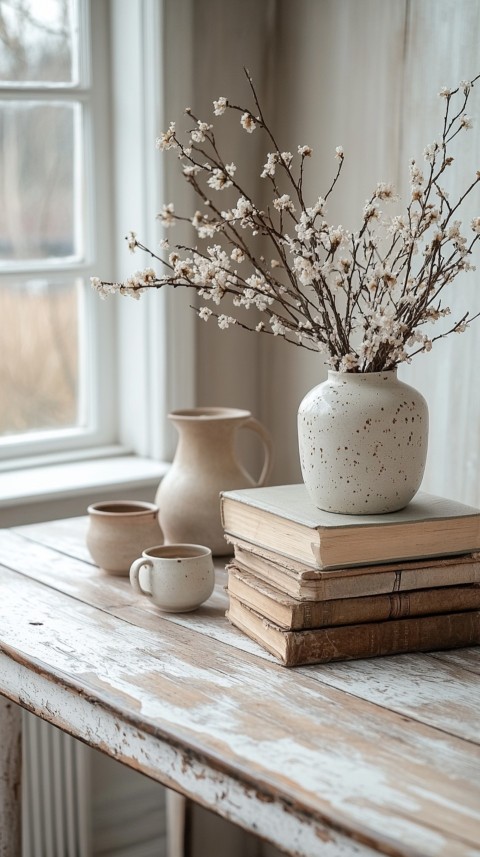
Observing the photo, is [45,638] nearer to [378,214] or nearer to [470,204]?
[378,214]

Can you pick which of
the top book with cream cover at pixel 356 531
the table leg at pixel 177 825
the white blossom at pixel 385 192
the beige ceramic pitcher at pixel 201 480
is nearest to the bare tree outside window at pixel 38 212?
the beige ceramic pitcher at pixel 201 480

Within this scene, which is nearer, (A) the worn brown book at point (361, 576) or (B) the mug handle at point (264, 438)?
(A) the worn brown book at point (361, 576)

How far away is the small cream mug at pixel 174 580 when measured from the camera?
1450 millimetres

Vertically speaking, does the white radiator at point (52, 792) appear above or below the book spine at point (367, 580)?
below

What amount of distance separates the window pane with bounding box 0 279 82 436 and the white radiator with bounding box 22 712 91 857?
0.64m

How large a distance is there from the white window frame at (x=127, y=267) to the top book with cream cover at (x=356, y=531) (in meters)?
0.88

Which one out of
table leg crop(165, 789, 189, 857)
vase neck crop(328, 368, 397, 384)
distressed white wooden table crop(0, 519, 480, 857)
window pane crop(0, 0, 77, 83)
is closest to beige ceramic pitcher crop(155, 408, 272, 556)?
distressed white wooden table crop(0, 519, 480, 857)

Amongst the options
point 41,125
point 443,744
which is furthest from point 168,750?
point 41,125

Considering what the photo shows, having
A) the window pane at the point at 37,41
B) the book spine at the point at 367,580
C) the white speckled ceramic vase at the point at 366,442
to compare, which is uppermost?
the window pane at the point at 37,41

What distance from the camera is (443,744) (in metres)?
1.08

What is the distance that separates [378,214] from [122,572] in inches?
27.2

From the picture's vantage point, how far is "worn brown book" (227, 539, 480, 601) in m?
1.29

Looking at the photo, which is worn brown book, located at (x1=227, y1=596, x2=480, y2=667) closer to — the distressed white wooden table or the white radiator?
the distressed white wooden table

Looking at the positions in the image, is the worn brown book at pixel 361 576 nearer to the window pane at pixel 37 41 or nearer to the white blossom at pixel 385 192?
the white blossom at pixel 385 192
